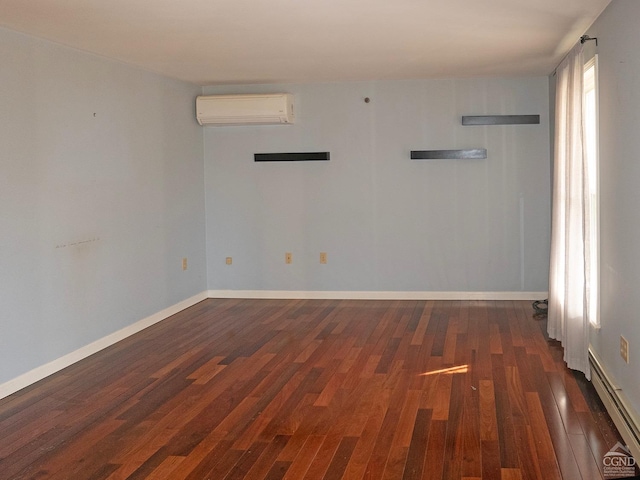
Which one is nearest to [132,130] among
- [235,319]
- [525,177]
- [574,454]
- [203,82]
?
[203,82]

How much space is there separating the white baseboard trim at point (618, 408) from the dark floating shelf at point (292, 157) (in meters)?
3.80

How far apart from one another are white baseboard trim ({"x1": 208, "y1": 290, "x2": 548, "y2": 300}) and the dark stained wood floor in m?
1.12

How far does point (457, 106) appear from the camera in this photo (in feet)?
24.0

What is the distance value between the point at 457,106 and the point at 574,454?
466cm

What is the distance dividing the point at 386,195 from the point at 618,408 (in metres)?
4.15

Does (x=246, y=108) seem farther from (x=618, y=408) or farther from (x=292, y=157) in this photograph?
(x=618, y=408)

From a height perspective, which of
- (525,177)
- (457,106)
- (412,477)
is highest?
(457,106)

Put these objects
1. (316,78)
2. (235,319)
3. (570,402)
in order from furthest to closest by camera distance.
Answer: (316,78) → (235,319) → (570,402)

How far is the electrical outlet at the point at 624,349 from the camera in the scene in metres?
3.69

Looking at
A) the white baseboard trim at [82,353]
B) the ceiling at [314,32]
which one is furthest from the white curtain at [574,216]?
the white baseboard trim at [82,353]

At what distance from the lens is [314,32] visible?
480cm

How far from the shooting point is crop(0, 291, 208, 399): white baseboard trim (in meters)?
4.54

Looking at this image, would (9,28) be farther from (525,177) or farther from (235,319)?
Answer: (525,177)

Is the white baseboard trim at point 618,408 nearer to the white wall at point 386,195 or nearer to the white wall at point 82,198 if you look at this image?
the white wall at point 386,195
